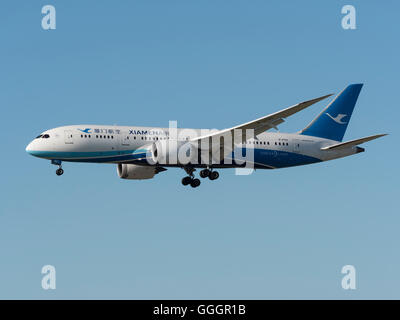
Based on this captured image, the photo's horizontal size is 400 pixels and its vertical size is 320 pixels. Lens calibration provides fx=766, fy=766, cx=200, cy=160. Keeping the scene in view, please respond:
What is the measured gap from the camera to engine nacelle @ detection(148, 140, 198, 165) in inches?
2237

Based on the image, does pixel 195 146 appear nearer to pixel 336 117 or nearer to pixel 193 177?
pixel 193 177

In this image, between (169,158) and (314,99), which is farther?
(169,158)

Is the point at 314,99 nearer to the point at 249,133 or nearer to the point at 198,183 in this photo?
the point at 249,133

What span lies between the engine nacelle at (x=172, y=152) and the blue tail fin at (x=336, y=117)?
41.5 feet

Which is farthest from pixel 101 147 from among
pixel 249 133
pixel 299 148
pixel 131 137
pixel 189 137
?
pixel 299 148

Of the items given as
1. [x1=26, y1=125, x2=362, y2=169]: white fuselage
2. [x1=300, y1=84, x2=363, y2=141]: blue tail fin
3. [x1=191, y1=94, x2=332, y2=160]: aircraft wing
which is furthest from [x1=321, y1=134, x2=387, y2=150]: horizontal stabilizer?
[x1=191, y1=94, x2=332, y2=160]: aircraft wing

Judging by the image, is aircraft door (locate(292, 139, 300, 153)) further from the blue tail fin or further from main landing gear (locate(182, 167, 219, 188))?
main landing gear (locate(182, 167, 219, 188))

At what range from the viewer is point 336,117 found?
66375 millimetres

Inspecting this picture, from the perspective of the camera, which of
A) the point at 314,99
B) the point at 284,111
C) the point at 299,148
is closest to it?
the point at 314,99

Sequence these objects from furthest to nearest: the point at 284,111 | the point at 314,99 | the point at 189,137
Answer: the point at 189,137 < the point at 284,111 < the point at 314,99

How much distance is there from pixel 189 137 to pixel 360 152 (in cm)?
1501

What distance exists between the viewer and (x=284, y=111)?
5119 cm

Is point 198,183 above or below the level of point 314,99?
below

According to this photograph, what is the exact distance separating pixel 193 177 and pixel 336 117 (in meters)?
14.0
